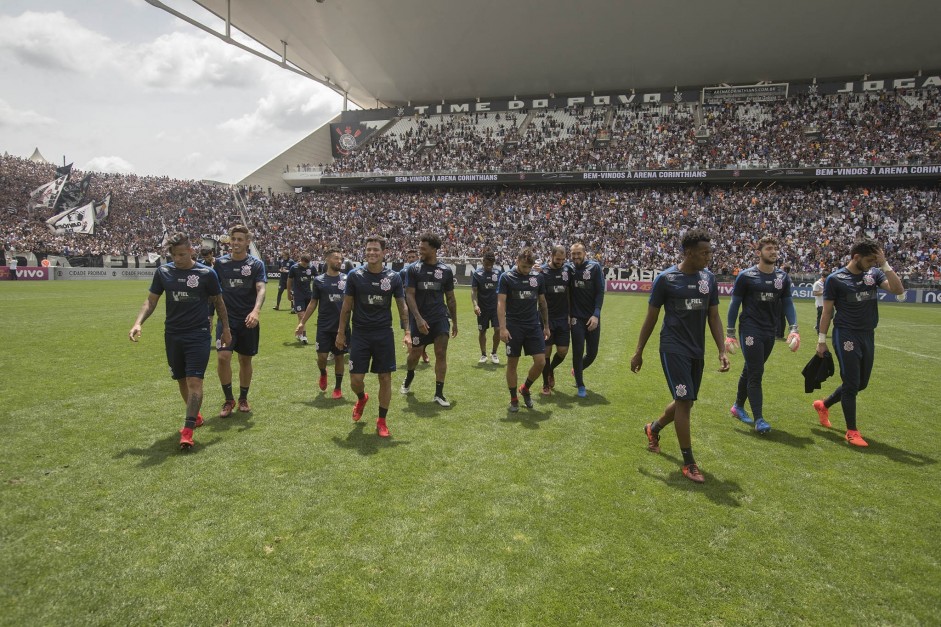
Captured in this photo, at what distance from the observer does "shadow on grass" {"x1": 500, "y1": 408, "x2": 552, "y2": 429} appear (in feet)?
20.5

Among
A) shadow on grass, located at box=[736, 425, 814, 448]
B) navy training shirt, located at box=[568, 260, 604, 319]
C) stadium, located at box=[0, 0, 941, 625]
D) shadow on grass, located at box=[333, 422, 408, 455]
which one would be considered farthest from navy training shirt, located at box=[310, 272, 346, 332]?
shadow on grass, located at box=[736, 425, 814, 448]

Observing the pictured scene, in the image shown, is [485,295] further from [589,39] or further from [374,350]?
[589,39]

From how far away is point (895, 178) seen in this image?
33.2 m

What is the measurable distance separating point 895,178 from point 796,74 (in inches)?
504

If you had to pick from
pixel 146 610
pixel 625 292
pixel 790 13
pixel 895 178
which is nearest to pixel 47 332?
pixel 146 610

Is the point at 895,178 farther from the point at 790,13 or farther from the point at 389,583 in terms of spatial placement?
the point at 389,583

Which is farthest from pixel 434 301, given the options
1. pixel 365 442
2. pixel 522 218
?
pixel 522 218

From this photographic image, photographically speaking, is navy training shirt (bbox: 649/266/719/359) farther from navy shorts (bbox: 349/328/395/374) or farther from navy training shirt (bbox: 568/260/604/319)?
navy shorts (bbox: 349/328/395/374)

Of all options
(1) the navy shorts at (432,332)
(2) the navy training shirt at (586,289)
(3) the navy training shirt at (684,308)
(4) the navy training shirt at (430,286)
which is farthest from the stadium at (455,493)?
(2) the navy training shirt at (586,289)

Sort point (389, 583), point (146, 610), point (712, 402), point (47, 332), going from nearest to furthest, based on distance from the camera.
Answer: point (146, 610) < point (389, 583) < point (712, 402) < point (47, 332)

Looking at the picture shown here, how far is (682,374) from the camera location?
465 centimetres

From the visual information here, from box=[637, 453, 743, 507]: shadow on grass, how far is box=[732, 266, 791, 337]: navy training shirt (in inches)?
91.7

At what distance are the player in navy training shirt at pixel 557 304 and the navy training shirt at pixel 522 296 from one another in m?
0.62

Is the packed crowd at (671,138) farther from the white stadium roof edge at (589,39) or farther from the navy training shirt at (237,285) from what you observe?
the navy training shirt at (237,285)
